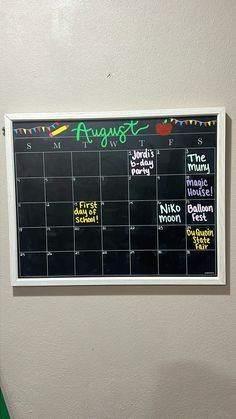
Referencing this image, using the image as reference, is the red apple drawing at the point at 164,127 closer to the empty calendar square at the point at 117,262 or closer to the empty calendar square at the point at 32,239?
the empty calendar square at the point at 117,262

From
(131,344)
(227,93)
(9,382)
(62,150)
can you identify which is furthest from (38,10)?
(9,382)

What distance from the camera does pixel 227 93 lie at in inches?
48.2

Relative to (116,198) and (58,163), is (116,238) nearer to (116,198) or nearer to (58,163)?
(116,198)

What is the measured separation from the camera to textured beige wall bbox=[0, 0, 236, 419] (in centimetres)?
121

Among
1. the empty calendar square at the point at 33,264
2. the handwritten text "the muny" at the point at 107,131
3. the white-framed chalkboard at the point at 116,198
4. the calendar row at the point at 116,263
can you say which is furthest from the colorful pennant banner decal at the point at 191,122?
the empty calendar square at the point at 33,264

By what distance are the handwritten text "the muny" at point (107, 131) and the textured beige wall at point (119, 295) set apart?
0.07 metres

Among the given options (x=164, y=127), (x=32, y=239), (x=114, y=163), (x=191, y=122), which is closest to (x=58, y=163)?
(x=114, y=163)

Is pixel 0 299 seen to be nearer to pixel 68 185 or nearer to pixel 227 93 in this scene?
pixel 68 185

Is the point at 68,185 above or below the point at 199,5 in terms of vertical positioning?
below

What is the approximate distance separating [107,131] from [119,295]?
0.68 metres

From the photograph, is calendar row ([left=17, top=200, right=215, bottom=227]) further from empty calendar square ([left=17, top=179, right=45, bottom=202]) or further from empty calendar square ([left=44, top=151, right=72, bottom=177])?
empty calendar square ([left=44, top=151, right=72, bottom=177])

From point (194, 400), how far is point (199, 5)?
5.27ft

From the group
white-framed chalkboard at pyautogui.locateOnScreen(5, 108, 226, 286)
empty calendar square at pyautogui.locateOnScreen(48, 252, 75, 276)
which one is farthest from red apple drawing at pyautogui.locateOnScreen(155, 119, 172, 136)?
empty calendar square at pyautogui.locateOnScreen(48, 252, 75, 276)

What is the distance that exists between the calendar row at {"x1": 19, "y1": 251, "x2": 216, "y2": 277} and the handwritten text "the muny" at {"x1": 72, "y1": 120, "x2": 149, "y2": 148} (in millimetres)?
464
